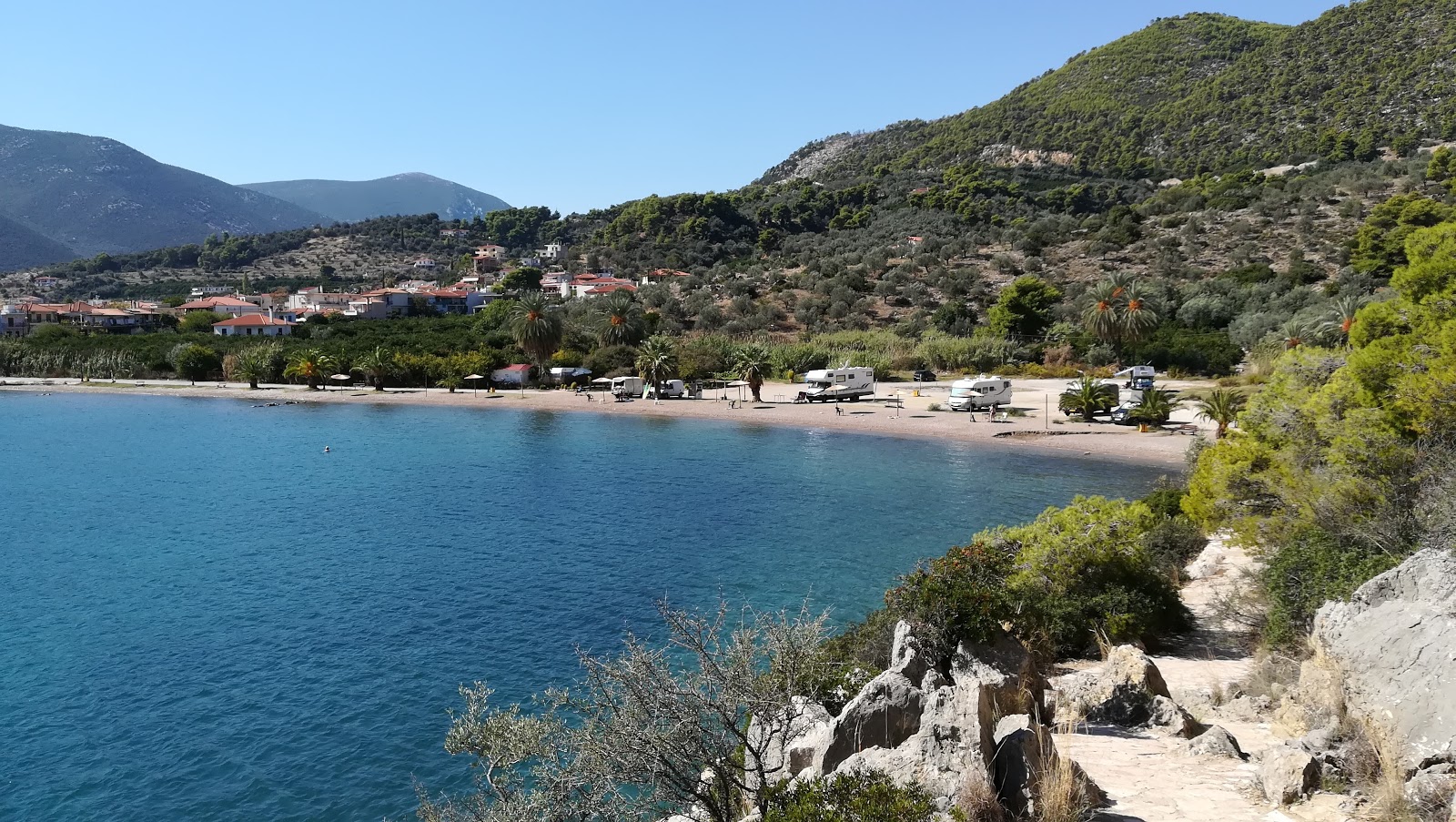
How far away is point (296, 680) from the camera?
17141mm

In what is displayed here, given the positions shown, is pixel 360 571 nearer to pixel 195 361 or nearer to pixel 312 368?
pixel 312 368

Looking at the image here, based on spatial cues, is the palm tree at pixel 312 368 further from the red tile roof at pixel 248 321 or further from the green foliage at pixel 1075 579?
the green foliage at pixel 1075 579

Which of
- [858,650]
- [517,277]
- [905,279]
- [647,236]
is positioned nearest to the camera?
[858,650]

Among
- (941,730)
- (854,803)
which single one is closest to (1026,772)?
(941,730)

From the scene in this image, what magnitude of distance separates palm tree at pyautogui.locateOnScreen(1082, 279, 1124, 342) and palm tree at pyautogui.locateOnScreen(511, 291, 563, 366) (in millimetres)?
38764

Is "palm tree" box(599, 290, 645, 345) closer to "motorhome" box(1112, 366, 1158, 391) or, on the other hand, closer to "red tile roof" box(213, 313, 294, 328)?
"motorhome" box(1112, 366, 1158, 391)

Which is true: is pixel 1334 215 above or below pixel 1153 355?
above

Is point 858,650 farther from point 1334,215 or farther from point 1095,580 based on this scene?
point 1334,215

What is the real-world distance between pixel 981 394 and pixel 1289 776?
4516cm

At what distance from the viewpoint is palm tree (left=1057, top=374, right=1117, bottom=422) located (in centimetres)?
4881

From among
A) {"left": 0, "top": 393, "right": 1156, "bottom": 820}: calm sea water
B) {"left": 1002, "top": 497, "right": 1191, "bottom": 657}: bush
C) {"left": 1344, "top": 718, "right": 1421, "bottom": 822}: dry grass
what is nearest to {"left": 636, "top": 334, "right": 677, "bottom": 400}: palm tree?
{"left": 0, "top": 393, "right": 1156, "bottom": 820}: calm sea water

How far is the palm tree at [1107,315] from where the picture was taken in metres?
59.2

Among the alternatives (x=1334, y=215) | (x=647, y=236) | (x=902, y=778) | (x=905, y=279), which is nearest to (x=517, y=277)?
(x=647, y=236)

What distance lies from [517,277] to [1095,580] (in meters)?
111
